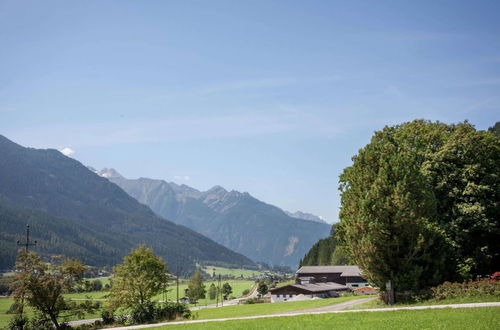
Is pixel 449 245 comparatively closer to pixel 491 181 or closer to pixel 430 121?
pixel 491 181

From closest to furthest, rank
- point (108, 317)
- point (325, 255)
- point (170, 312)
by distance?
point (170, 312), point (108, 317), point (325, 255)

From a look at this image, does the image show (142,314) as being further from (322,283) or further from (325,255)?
(325,255)

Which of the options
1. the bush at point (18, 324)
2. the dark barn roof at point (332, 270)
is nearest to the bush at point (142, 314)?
the bush at point (18, 324)

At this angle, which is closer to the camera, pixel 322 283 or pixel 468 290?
pixel 468 290

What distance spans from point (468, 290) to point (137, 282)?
108ft

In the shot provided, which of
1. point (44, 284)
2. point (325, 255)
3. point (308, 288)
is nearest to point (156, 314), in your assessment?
point (44, 284)

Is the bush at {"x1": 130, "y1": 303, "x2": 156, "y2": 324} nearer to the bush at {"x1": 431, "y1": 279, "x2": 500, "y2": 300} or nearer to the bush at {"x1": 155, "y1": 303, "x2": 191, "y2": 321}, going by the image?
the bush at {"x1": 155, "y1": 303, "x2": 191, "y2": 321}

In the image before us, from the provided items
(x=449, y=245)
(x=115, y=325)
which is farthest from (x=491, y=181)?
(x=115, y=325)

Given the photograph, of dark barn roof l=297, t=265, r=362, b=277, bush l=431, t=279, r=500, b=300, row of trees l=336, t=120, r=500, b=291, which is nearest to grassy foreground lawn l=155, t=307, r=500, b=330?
bush l=431, t=279, r=500, b=300

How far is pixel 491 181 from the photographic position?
41.7 meters

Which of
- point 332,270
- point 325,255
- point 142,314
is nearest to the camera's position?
point 142,314

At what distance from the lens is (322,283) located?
122125 mm

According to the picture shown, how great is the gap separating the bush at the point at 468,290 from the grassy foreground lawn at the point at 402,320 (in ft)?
20.8

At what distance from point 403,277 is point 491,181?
14.5 meters
